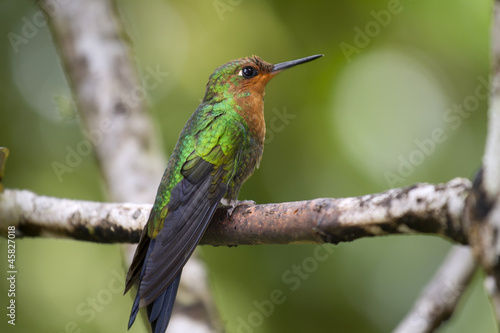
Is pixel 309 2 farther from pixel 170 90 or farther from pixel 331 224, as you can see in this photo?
pixel 331 224

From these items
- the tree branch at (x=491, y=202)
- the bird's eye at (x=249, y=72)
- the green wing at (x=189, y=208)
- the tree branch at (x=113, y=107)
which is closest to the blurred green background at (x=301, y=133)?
the tree branch at (x=113, y=107)

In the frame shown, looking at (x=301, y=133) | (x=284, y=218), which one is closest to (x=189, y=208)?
(x=284, y=218)

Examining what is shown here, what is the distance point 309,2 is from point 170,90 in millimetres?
1905

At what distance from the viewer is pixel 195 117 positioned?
3189 mm

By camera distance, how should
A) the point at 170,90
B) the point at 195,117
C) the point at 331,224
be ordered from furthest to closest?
1. the point at 170,90
2. the point at 195,117
3. the point at 331,224

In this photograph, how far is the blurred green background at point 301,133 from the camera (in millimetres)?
5707

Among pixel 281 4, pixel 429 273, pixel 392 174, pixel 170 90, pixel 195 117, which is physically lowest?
pixel 429 273

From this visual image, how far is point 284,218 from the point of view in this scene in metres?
2.15

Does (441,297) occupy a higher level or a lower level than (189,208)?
lower

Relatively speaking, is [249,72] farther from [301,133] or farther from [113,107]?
[301,133]

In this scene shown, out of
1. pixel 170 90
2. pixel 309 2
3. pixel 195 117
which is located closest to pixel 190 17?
pixel 170 90

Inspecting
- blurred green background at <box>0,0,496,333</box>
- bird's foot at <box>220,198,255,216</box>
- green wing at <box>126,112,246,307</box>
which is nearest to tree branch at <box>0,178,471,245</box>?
bird's foot at <box>220,198,255,216</box>

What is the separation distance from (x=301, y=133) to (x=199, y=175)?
312cm

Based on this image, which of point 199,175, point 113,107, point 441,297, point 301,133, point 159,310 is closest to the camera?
point 159,310
